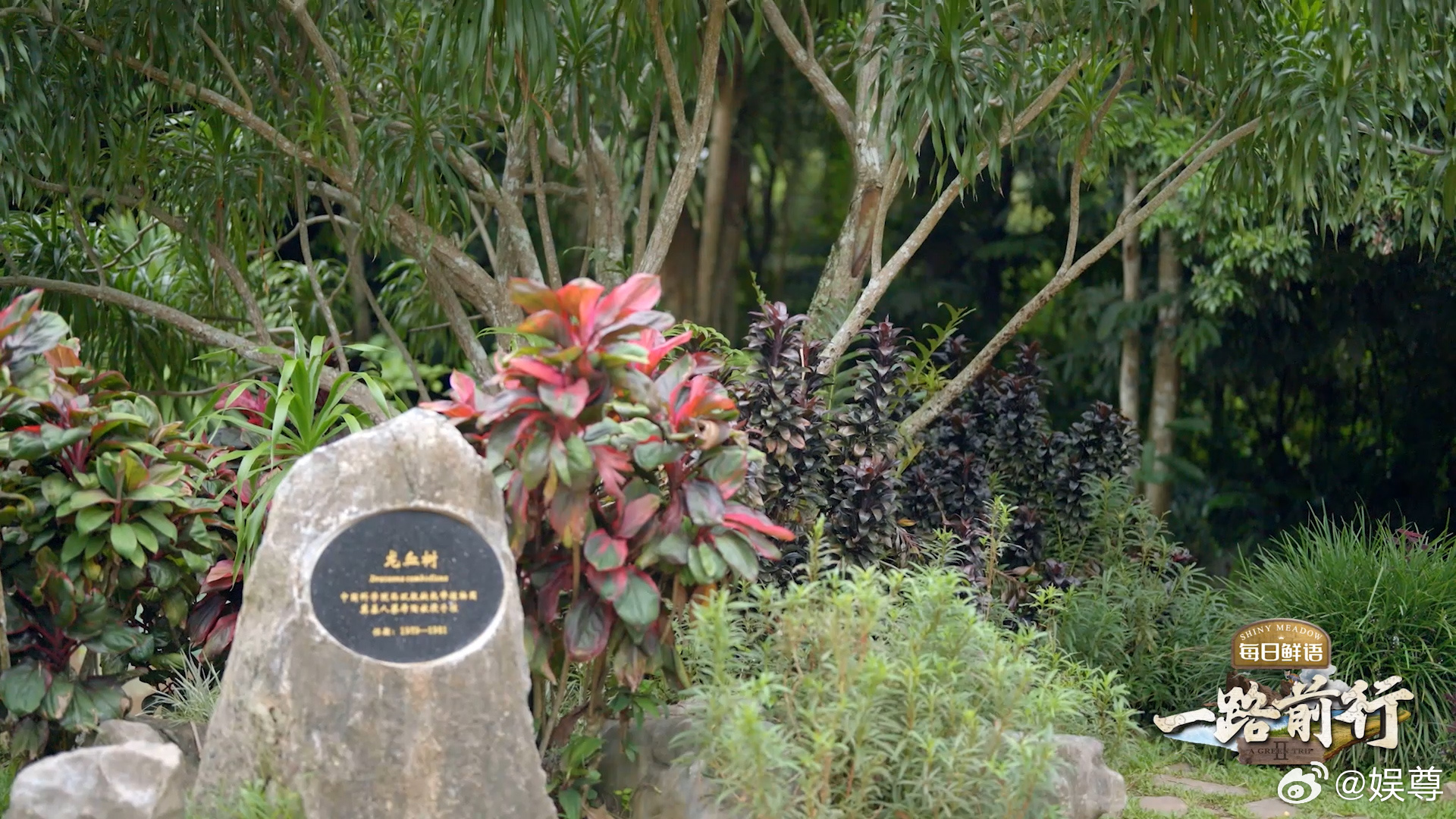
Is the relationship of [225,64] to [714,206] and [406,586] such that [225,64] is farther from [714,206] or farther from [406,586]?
[714,206]

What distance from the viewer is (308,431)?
362 centimetres

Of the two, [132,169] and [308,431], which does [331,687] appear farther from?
[132,169]

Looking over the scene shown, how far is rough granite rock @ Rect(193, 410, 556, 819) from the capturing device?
2.79 m

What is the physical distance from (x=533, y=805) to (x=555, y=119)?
124 inches

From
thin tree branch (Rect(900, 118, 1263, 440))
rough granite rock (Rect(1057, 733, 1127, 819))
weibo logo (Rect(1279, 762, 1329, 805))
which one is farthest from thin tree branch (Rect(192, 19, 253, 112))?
weibo logo (Rect(1279, 762, 1329, 805))

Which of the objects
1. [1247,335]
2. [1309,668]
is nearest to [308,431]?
[1309,668]

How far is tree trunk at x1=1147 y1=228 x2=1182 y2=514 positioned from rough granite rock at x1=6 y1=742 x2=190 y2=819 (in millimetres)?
5815

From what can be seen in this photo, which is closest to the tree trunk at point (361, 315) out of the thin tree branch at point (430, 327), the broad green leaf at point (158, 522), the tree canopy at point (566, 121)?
the thin tree branch at point (430, 327)

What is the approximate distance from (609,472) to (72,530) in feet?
4.72

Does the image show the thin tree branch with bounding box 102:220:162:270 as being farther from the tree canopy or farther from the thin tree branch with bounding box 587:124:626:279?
the thin tree branch with bounding box 587:124:626:279

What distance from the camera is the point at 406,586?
2873mm

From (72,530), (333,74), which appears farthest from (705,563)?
(333,74)

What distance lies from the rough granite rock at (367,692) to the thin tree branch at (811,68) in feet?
8.92

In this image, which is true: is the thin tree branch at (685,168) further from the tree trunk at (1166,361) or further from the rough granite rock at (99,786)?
the tree trunk at (1166,361)
